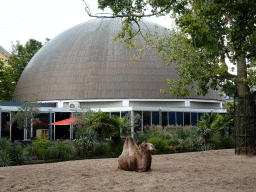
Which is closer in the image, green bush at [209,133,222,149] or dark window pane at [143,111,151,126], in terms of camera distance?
green bush at [209,133,222,149]

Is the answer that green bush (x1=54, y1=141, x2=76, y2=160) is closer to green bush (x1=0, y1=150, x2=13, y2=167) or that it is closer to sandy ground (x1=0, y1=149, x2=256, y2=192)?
green bush (x1=0, y1=150, x2=13, y2=167)

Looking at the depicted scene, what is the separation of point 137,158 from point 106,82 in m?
24.5

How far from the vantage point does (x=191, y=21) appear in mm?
8484

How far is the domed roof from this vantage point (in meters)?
33.9

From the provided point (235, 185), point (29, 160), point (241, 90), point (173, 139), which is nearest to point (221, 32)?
point (241, 90)

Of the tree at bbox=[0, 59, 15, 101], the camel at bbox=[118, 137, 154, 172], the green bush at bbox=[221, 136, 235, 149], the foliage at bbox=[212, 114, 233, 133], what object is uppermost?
the tree at bbox=[0, 59, 15, 101]

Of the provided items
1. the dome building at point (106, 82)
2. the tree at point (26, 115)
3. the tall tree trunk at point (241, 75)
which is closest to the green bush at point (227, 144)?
the tall tree trunk at point (241, 75)

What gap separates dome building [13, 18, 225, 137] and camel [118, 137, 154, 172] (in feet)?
66.6

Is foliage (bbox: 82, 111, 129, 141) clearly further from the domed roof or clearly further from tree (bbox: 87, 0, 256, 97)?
the domed roof

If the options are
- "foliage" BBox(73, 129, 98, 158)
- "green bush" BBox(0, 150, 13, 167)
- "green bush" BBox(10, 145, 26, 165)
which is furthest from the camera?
"foliage" BBox(73, 129, 98, 158)

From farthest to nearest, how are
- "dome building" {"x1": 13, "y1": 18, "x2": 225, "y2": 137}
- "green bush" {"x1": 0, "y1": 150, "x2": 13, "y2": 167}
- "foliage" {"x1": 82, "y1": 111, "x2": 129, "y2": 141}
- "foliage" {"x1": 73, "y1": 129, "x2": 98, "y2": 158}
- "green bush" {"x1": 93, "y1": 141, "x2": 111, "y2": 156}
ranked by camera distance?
"dome building" {"x1": 13, "y1": 18, "x2": 225, "y2": 137} → "foliage" {"x1": 82, "y1": 111, "x2": 129, "y2": 141} → "green bush" {"x1": 93, "y1": 141, "x2": 111, "y2": 156} → "foliage" {"x1": 73, "y1": 129, "x2": 98, "y2": 158} → "green bush" {"x1": 0, "y1": 150, "x2": 13, "y2": 167}

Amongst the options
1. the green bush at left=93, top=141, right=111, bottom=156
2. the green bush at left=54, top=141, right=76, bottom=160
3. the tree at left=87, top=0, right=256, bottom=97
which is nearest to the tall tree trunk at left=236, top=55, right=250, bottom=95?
the tree at left=87, top=0, right=256, bottom=97

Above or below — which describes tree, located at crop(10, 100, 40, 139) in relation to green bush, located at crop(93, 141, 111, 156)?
above

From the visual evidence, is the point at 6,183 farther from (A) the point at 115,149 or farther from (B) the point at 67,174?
(A) the point at 115,149
